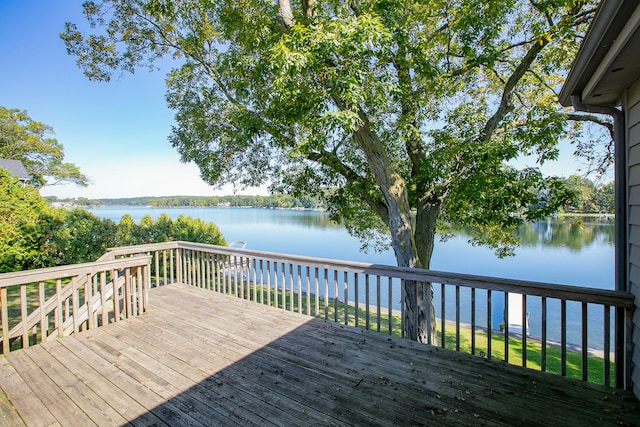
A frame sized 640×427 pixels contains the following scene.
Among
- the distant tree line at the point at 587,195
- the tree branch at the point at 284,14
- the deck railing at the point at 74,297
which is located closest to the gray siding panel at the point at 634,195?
the distant tree line at the point at 587,195

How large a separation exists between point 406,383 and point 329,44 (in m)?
3.59

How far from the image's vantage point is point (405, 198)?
5168mm

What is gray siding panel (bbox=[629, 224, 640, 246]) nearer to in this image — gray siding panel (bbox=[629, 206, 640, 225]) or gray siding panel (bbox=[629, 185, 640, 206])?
gray siding panel (bbox=[629, 206, 640, 225])

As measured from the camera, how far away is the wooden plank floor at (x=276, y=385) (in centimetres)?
200

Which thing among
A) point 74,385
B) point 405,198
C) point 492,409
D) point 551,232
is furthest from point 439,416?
point 551,232

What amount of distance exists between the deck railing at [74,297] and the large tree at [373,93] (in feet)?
8.50

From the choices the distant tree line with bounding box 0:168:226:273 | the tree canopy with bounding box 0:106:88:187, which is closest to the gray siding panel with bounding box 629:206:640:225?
the distant tree line with bounding box 0:168:226:273

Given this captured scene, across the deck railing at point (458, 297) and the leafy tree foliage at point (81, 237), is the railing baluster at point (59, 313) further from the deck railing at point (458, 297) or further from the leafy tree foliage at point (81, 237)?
the leafy tree foliage at point (81, 237)

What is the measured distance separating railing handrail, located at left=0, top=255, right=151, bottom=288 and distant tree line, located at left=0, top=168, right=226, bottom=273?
5.21 metres

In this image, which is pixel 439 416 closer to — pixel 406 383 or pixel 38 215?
pixel 406 383

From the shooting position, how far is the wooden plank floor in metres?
2.00

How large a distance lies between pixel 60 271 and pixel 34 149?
23834mm

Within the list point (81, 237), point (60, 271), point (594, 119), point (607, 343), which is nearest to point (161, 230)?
point (81, 237)

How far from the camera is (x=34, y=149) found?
20.3 metres
